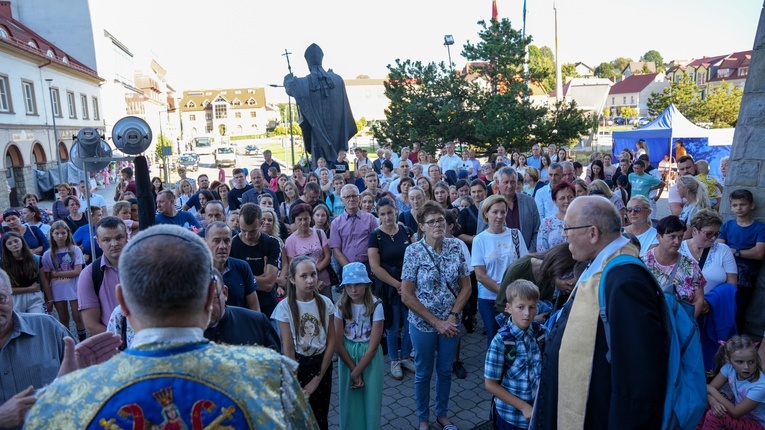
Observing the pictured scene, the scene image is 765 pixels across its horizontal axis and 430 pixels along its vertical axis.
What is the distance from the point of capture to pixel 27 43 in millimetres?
27922

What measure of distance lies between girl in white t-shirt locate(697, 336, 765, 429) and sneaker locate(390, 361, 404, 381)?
8.79 feet

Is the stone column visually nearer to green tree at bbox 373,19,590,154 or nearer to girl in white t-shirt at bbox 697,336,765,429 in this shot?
girl in white t-shirt at bbox 697,336,765,429

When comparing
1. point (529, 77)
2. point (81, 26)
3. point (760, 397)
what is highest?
point (81, 26)

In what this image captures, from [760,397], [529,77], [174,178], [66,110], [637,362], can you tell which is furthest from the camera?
[174,178]

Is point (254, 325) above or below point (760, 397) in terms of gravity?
above

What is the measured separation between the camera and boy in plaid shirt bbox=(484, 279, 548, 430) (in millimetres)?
3148

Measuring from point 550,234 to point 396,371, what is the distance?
2.15 meters

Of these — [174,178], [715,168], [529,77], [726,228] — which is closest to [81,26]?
[174,178]

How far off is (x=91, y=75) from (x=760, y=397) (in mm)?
41178

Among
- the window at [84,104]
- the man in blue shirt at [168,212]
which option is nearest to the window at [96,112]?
the window at [84,104]

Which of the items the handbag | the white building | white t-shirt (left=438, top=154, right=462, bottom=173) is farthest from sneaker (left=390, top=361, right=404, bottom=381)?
the white building

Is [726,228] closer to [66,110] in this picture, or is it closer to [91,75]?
[66,110]

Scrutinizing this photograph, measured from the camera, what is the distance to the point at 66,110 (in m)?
31.7

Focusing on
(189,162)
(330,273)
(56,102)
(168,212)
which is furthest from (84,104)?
(330,273)
